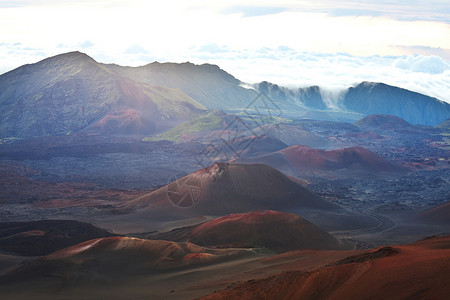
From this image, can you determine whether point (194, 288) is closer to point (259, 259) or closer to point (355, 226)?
point (259, 259)

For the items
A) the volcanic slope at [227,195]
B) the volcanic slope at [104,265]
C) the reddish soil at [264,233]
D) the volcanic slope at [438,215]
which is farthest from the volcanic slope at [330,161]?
the volcanic slope at [104,265]

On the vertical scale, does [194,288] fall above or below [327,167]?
above

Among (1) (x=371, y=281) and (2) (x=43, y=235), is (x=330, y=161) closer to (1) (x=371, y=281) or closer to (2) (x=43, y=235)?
(2) (x=43, y=235)

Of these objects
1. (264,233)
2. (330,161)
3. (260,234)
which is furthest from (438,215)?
(330,161)

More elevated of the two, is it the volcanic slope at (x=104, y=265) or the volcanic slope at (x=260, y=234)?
the volcanic slope at (x=104, y=265)

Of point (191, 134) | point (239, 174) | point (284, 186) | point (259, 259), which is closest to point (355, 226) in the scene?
point (284, 186)

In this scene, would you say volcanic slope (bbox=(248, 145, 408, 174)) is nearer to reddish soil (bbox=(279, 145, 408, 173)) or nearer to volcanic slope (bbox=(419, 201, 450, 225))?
reddish soil (bbox=(279, 145, 408, 173))

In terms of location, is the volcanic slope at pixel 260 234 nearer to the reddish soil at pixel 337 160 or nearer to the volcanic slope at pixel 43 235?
the volcanic slope at pixel 43 235
